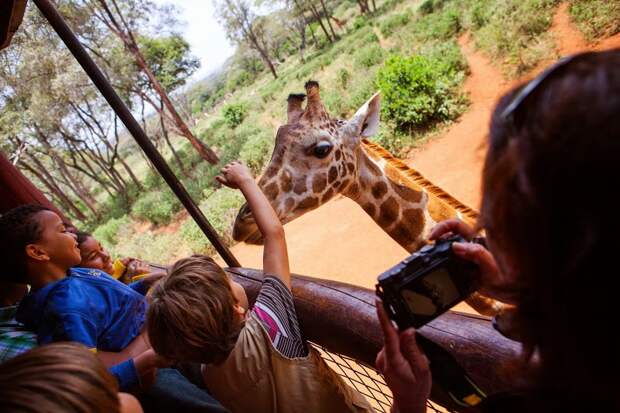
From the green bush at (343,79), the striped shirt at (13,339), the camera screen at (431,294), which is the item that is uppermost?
the striped shirt at (13,339)

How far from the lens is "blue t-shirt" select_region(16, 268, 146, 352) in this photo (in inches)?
62.1

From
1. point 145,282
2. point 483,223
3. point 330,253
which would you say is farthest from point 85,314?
point 330,253

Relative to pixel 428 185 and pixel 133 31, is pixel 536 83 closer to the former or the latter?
pixel 428 185

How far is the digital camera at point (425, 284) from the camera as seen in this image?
30.8 inches

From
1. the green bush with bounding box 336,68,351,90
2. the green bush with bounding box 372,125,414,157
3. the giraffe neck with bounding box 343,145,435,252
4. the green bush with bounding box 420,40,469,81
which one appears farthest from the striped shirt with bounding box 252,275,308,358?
the green bush with bounding box 336,68,351,90

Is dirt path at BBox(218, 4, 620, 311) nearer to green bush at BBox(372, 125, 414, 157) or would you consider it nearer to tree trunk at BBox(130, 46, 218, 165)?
green bush at BBox(372, 125, 414, 157)

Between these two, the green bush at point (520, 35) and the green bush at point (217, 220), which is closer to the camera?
the green bush at point (520, 35)

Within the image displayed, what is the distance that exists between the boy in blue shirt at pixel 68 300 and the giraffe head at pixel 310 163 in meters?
1.26

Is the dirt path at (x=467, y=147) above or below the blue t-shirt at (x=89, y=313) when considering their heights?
below

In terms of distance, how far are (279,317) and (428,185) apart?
6.75ft

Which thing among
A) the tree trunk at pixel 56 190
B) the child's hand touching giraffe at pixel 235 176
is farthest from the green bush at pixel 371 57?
the tree trunk at pixel 56 190

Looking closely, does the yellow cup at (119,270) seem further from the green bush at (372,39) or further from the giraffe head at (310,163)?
the green bush at (372,39)

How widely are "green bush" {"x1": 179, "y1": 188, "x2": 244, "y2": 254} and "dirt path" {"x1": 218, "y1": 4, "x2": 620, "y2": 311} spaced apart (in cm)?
69

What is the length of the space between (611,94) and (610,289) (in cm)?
24
